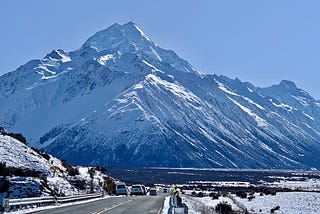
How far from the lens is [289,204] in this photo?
2323 inches

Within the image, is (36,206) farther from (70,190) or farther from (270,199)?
(270,199)

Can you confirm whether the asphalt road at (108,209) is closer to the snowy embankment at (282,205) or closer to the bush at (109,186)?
the snowy embankment at (282,205)

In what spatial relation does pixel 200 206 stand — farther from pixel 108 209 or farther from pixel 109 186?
pixel 109 186

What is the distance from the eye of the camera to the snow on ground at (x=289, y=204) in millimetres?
53247

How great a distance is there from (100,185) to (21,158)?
15593 mm

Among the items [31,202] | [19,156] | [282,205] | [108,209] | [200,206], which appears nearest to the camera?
[31,202]

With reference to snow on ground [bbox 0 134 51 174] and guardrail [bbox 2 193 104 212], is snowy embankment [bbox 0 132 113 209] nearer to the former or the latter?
snow on ground [bbox 0 134 51 174]

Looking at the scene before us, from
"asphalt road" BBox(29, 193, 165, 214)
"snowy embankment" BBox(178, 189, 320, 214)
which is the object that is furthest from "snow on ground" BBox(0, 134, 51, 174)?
"snowy embankment" BBox(178, 189, 320, 214)

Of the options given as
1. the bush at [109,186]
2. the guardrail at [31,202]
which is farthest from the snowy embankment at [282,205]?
the bush at [109,186]

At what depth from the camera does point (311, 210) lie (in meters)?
52.9

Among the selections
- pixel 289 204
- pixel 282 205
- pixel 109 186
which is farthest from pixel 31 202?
pixel 109 186

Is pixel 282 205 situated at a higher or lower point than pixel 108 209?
higher

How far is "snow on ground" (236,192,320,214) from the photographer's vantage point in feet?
175

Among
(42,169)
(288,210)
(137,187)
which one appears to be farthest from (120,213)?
(137,187)
